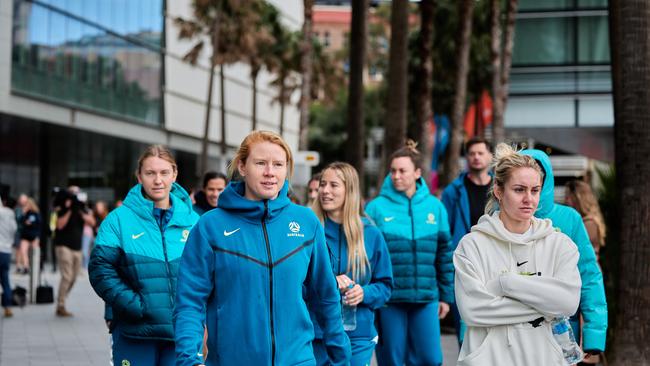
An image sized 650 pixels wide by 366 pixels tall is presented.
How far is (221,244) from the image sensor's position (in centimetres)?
527

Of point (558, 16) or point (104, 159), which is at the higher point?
point (558, 16)

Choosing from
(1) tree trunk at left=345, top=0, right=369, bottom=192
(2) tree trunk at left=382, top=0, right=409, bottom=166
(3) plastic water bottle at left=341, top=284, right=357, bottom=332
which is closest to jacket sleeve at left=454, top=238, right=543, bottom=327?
(3) plastic water bottle at left=341, top=284, right=357, bottom=332

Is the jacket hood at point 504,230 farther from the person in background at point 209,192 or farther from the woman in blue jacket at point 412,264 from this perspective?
the person in background at point 209,192

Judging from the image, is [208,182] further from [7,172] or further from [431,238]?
[7,172]

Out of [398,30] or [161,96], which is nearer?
[398,30]

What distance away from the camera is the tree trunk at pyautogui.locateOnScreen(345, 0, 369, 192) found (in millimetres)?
22469

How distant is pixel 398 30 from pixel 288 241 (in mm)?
15232

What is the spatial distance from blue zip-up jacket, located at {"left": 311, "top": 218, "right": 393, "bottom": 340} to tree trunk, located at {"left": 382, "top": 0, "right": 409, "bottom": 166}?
11662 millimetres

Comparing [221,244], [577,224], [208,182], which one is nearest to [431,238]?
[208,182]

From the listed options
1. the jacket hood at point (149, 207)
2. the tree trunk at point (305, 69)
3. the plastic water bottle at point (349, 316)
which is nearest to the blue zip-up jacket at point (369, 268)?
the plastic water bottle at point (349, 316)

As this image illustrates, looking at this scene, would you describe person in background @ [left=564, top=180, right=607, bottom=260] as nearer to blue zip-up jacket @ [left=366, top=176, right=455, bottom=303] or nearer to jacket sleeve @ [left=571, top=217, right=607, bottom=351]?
blue zip-up jacket @ [left=366, top=176, right=455, bottom=303]

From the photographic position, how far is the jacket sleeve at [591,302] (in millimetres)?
6285

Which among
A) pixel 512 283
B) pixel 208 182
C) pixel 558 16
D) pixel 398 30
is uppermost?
pixel 558 16

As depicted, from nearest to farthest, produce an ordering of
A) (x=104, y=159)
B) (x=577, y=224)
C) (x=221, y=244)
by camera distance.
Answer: (x=221, y=244) < (x=577, y=224) < (x=104, y=159)
